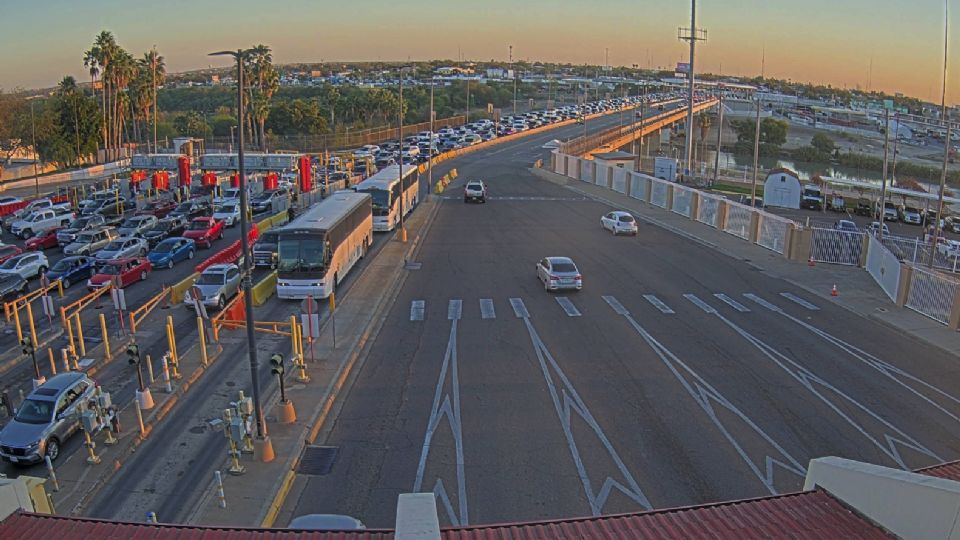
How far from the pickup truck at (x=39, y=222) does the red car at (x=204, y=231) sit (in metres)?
8.38

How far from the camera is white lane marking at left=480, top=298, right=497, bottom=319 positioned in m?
26.2

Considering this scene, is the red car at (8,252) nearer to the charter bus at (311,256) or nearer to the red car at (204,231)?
the red car at (204,231)

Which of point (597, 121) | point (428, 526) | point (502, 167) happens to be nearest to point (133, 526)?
point (428, 526)

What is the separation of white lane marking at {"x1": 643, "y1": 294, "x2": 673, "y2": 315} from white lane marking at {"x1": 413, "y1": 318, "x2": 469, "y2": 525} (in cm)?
795

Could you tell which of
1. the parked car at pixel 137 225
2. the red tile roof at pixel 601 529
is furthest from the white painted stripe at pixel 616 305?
the parked car at pixel 137 225

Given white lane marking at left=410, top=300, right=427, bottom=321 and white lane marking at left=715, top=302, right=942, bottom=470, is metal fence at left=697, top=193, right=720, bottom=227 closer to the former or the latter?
white lane marking at left=715, top=302, right=942, bottom=470

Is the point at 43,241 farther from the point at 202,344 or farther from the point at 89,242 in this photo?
the point at 202,344

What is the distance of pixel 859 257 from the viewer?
34.4 metres

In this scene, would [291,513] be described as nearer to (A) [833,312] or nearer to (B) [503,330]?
(B) [503,330]

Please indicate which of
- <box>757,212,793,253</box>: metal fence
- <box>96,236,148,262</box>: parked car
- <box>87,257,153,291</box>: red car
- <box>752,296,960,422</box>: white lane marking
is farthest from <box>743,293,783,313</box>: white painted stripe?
<box>96,236,148,262</box>: parked car

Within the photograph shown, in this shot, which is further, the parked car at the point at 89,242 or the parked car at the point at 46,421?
the parked car at the point at 89,242

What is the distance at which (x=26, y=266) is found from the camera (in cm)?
3212

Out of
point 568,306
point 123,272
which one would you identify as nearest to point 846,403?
point 568,306

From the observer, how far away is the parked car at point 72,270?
31.6 metres
